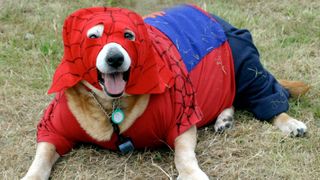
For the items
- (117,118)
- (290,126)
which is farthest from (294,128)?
(117,118)

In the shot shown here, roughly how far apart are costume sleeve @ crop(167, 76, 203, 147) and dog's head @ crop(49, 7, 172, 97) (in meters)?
0.14

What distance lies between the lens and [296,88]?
396cm

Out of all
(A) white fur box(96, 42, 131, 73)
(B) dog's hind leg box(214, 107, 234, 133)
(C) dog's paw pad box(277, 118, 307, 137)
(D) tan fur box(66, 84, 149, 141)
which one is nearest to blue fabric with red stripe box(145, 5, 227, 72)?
(B) dog's hind leg box(214, 107, 234, 133)

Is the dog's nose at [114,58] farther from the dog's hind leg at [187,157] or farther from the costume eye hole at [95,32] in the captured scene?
the dog's hind leg at [187,157]

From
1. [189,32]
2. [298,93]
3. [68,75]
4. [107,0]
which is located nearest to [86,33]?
[68,75]

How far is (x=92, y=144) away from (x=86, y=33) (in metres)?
0.79

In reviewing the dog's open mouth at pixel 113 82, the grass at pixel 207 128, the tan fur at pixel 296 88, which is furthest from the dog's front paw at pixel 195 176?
the tan fur at pixel 296 88

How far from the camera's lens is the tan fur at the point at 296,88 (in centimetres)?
395

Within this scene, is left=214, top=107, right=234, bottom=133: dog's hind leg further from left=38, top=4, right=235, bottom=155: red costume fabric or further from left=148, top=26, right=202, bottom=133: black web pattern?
left=148, top=26, right=202, bottom=133: black web pattern

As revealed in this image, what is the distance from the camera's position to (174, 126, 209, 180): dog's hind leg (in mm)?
2957

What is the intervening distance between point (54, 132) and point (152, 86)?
60cm

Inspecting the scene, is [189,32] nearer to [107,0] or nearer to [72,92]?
[72,92]

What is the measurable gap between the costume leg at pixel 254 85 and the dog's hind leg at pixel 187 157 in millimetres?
647

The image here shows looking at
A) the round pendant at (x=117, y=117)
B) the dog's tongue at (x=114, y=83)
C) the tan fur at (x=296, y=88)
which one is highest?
the dog's tongue at (x=114, y=83)
